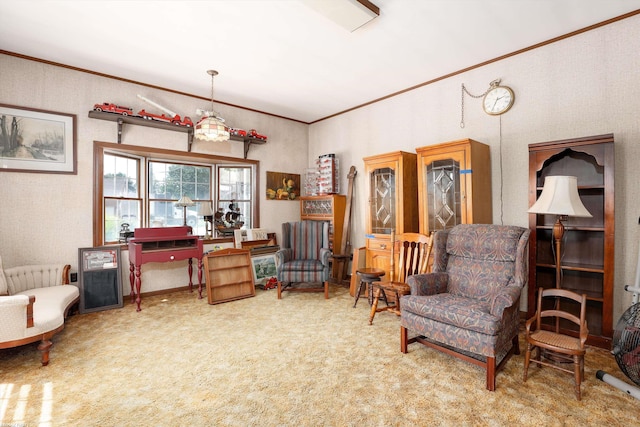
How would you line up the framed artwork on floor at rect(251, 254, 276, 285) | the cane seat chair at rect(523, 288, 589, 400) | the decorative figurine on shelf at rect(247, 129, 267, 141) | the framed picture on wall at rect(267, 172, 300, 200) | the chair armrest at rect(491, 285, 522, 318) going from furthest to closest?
the framed picture on wall at rect(267, 172, 300, 200), the decorative figurine on shelf at rect(247, 129, 267, 141), the framed artwork on floor at rect(251, 254, 276, 285), the chair armrest at rect(491, 285, 522, 318), the cane seat chair at rect(523, 288, 589, 400)

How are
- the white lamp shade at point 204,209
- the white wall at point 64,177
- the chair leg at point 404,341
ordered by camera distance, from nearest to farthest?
the chair leg at point 404,341 < the white wall at point 64,177 < the white lamp shade at point 204,209

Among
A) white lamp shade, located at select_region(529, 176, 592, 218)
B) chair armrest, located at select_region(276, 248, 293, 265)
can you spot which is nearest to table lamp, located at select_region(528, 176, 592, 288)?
white lamp shade, located at select_region(529, 176, 592, 218)

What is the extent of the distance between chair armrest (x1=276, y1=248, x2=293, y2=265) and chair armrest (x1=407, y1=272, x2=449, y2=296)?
2039 millimetres

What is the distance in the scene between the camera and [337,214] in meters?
5.12

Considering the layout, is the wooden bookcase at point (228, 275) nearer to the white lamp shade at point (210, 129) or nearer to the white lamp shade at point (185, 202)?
the white lamp shade at point (185, 202)

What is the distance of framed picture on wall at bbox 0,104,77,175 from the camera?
3.34 meters

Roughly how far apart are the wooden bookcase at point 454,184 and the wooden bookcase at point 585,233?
497 mm

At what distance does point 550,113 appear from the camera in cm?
312

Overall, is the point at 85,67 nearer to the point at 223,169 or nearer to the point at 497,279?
the point at 223,169

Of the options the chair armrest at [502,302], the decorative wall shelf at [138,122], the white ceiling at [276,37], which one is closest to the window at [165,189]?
the decorative wall shelf at [138,122]

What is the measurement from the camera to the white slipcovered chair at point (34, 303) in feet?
7.47

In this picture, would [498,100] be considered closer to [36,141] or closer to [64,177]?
[64,177]

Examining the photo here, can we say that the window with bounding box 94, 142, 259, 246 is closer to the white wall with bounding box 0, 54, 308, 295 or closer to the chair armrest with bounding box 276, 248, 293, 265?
the white wall with bounding box 0, 54, 308, 295

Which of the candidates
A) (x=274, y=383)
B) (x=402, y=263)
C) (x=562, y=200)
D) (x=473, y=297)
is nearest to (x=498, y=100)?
(x=562, y=200)
